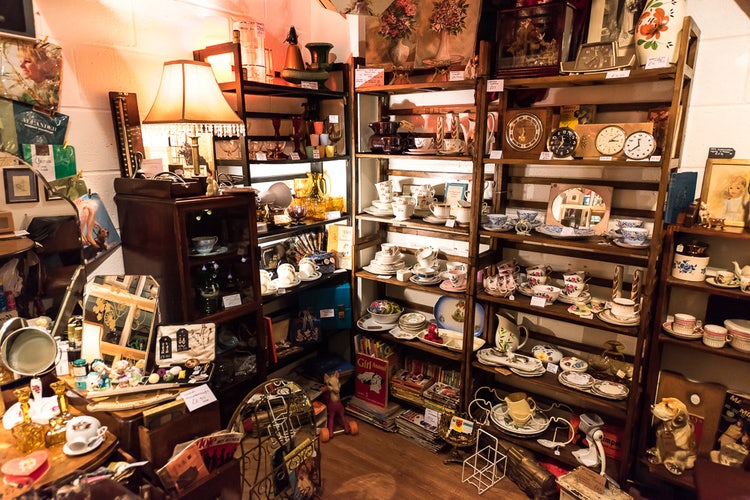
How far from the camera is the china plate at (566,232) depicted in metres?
2.20

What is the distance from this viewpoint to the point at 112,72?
2.03m

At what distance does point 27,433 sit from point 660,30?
2576 mm

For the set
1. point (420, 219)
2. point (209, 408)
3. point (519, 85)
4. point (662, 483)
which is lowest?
point (662, 483)

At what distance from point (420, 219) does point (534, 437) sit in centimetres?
128

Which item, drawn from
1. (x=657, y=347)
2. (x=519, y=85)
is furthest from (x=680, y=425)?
(x=519, y=85)

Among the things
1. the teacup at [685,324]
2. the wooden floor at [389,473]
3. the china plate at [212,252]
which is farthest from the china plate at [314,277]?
the teacup at [685,324]

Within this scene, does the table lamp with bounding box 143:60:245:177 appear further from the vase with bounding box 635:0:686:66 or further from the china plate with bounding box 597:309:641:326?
the china plate with bounding box 597:309:641:326

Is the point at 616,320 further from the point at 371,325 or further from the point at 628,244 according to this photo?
the point at 371,325

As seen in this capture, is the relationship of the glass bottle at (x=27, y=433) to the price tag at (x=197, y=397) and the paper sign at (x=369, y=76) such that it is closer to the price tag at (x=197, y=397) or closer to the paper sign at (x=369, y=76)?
the price tag at (x=197, y=397)

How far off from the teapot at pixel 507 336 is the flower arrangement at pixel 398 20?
1614 millimetres

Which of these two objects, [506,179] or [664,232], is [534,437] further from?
[506,179]

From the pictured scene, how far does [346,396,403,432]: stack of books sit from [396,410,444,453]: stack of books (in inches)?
2.0

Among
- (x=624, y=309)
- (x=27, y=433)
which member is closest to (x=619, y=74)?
(x=624, y=309)

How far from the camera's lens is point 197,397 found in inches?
63.6
